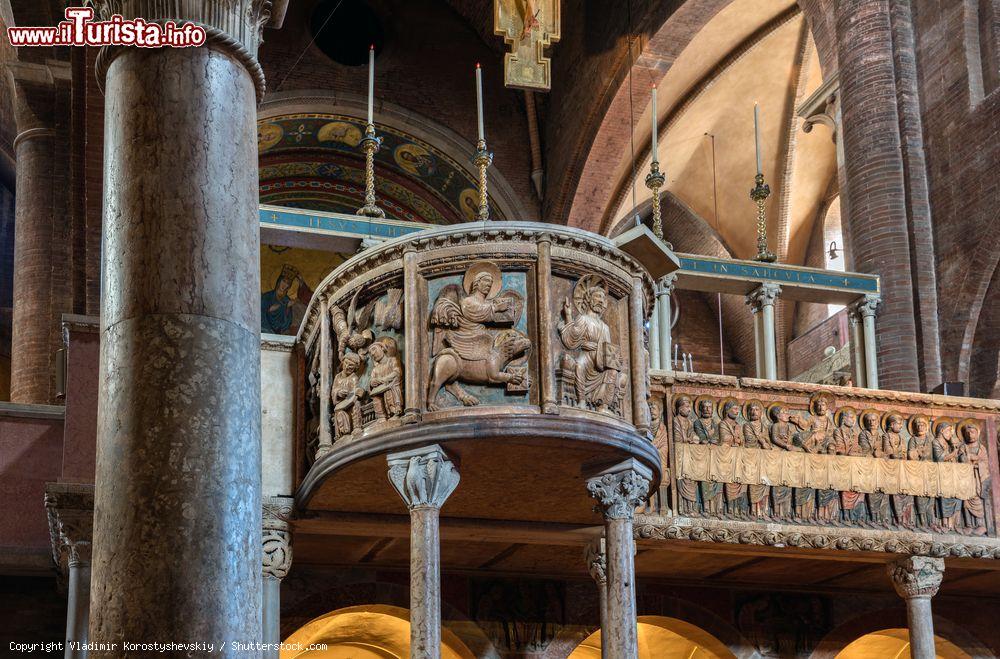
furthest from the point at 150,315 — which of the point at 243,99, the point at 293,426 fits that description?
the point at 293,426

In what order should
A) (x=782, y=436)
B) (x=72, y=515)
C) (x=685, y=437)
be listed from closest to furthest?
(x=72, y=515), (x=685, y=437), (x=782, y=436)

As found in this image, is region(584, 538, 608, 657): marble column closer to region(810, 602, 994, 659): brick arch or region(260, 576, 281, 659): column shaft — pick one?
region(260, 576, 281, 659): column shaft

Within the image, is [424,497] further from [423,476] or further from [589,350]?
[589,350]

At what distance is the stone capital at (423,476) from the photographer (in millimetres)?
8609

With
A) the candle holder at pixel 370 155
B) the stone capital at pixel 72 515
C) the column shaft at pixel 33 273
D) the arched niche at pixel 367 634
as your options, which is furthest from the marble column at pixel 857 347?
the column shaft at pixel 33 273

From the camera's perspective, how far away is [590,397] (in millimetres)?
8742

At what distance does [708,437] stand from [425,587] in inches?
154

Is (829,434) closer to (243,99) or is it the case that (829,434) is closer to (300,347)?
(300,347)

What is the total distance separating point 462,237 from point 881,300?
7422 mm

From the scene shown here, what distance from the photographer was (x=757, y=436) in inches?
462

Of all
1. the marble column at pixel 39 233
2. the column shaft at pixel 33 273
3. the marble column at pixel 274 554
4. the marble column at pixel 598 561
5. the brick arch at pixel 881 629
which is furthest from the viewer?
the marble column at pixel 39 233

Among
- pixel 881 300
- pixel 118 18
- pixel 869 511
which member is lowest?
pixel 869 511

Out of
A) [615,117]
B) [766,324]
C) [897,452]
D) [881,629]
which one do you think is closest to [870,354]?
[766,324]

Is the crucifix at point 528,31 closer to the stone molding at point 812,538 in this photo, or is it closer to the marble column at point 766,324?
the marble column at point 766,324
